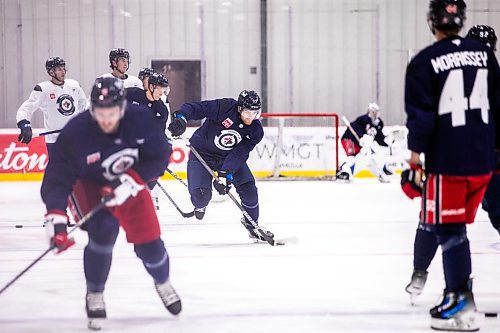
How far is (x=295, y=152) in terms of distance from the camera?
998cm

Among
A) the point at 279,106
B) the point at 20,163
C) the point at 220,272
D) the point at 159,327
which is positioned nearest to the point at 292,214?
the point at 220,272

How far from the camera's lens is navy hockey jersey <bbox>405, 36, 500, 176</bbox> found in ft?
8.30

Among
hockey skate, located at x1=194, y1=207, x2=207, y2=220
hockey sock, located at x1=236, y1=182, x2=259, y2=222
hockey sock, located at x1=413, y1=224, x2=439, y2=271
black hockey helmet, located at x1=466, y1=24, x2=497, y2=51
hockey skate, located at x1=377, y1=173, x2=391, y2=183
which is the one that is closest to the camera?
hockey sock, located at x1=413, y1=224, x2=439, y2=271

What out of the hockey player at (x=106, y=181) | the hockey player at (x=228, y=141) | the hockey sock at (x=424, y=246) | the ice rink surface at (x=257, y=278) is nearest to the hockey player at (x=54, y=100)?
the ice rink surface at (x=257, y=278)

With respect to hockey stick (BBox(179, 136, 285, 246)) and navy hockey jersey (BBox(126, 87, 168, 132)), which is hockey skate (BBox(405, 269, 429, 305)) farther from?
navy hockey jersey (BBox(126, 87, 168, 132))

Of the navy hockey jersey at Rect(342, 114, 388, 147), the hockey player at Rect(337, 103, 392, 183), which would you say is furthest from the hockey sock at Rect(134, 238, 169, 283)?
the navy hockey jersey at Rect(342, 114, 388, 147)

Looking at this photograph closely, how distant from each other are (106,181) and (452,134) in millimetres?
1211

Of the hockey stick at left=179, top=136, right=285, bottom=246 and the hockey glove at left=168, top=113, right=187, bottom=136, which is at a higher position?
the hockey glove at left=168, top=113, right=187, bottom=136

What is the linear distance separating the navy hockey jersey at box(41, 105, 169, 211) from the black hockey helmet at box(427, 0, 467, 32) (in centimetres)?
104

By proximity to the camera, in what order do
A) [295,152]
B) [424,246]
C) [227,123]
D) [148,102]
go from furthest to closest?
[295,152] → [148,102] → [227,123] → [424,246]

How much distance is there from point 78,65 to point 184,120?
8.16 meters

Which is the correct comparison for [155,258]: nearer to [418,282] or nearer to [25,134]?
[418,282]

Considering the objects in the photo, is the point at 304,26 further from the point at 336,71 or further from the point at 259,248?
the point at 259,248

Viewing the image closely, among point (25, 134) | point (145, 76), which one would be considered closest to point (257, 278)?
point (145, 76)
